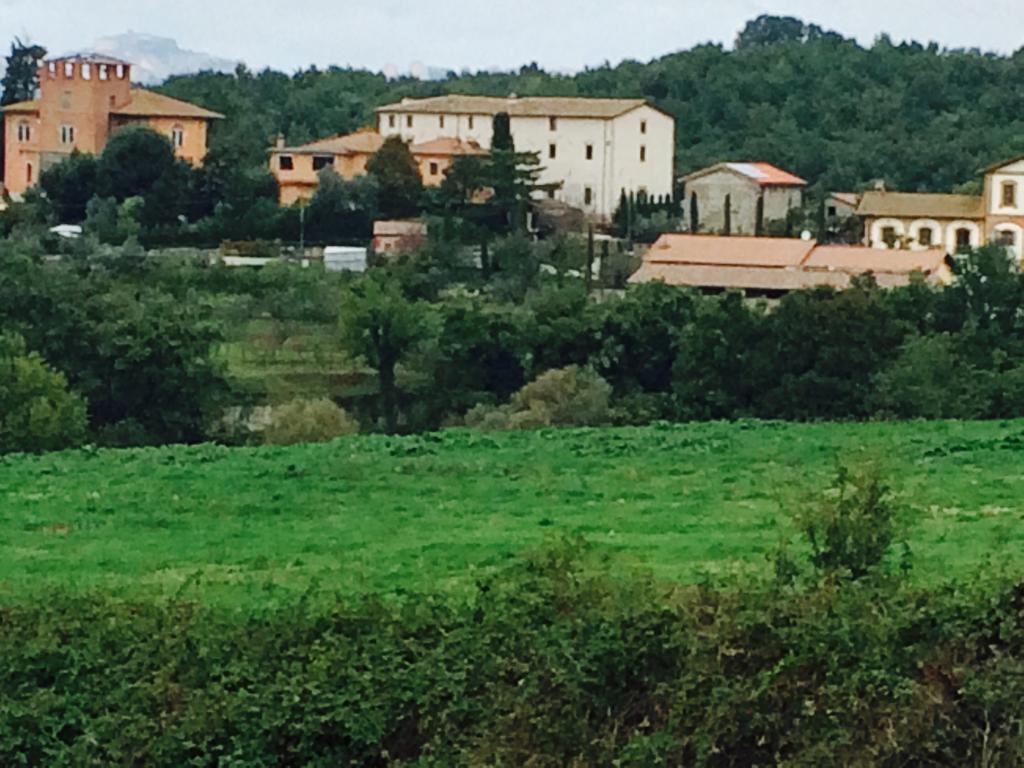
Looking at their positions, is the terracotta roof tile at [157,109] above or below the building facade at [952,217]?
above

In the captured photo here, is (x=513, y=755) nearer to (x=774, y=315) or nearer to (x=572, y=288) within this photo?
(x=774, y=315)

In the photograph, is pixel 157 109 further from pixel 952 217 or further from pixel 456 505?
pixel 456 505

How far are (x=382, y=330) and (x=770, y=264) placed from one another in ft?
28.3

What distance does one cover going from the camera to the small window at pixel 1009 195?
40250mm

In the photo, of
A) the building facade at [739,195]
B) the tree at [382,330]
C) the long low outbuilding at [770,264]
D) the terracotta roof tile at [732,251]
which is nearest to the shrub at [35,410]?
the tree at [382,330]

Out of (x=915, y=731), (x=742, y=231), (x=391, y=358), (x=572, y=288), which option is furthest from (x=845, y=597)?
(x=742, y=231)

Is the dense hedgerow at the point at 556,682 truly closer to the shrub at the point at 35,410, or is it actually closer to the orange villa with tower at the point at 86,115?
the shrub at the point at 35,410

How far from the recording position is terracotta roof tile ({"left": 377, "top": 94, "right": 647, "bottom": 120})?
153ft

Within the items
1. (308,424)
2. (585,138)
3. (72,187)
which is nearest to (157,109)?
(72,187)

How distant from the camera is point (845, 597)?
7566 mm

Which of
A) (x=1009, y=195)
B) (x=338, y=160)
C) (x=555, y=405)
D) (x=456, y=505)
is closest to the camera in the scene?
(x=456, y=505)

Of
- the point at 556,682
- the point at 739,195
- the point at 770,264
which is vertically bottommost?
the point at 556,682

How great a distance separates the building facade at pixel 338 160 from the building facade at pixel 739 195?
4541mm

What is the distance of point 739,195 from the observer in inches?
1756
